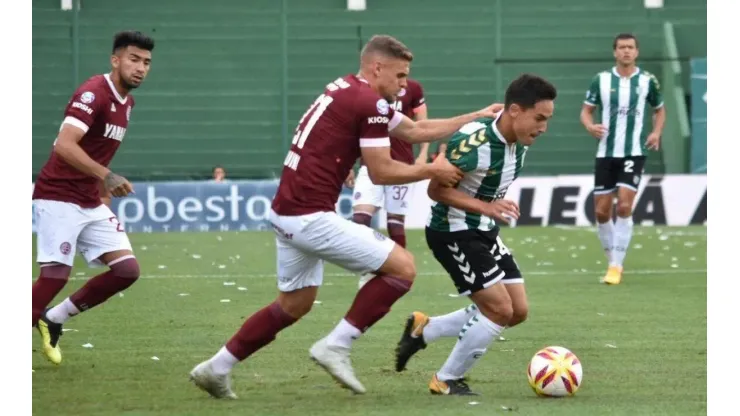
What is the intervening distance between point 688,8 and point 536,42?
10.8ft

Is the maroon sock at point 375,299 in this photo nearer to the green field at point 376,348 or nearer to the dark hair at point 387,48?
the green field at point 376,348

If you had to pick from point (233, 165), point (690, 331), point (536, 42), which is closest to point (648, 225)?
point (536, 42)

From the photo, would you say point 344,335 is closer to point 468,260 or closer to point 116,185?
point 468,260

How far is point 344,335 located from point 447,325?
3.71 ft

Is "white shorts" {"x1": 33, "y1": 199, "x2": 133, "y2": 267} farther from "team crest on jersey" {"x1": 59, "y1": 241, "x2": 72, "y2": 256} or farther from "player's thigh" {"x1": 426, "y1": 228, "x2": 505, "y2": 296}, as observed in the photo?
"player's thigh" {"x1": 426, "y1": 228, "x2": 505, "y2": 296}

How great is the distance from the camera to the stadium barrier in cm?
2381

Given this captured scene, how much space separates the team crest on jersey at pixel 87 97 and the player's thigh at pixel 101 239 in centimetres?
78

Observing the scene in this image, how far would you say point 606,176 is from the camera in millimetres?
15000

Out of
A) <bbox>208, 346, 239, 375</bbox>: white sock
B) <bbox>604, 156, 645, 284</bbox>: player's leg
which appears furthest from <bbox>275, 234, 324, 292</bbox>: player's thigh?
<bbox>604, 156, 645, 284</bbox>: player's leg

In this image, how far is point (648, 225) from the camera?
23.8 metres

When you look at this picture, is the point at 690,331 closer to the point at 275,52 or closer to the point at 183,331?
the point at 183,331

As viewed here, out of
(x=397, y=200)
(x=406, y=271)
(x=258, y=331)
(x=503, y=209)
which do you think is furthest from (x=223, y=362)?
(x=397, y=200)
